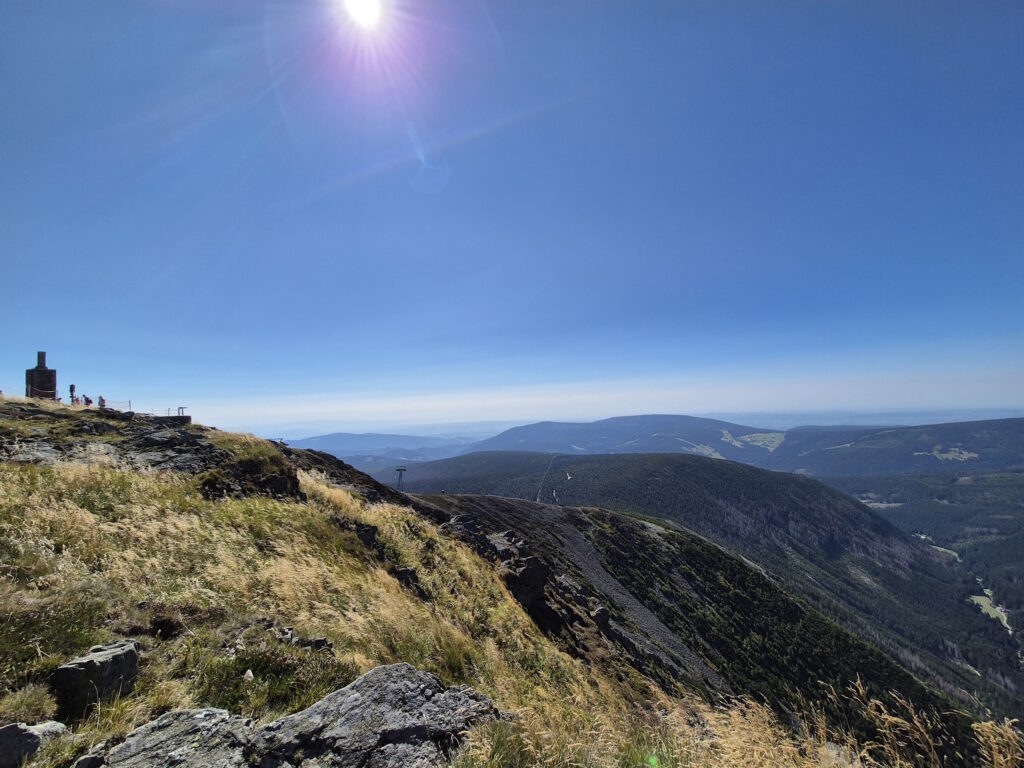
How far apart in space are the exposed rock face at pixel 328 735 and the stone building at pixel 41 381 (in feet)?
137

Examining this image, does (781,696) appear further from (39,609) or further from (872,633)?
(872,633)

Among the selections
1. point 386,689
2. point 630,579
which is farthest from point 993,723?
point 630,579

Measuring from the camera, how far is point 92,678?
17.8 ft

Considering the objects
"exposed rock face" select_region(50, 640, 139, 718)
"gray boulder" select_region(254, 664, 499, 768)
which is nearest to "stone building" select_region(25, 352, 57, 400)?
"exposed rock face" select_region(50, 640, 139, 718)

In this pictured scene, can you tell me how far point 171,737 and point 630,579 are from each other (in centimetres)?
8939

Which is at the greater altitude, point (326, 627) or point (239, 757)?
point (239, 757)

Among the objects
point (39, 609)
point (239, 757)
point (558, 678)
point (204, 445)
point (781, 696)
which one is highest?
point (204, 445)

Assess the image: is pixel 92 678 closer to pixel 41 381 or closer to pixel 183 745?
pixel 183 745

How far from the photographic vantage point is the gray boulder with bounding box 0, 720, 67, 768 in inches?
166

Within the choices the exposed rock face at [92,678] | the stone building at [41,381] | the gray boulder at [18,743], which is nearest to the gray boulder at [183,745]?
the gray boulder at [18,743]

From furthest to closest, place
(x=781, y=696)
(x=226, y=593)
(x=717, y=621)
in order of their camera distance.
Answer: (x=717, y=621)
(x=781, y=696)
(x=226, y=593)

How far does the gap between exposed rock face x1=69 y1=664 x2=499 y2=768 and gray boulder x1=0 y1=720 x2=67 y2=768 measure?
1.77 feet

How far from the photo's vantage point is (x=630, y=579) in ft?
273

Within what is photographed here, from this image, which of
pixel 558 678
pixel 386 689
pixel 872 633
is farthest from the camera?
pixel 872 633
